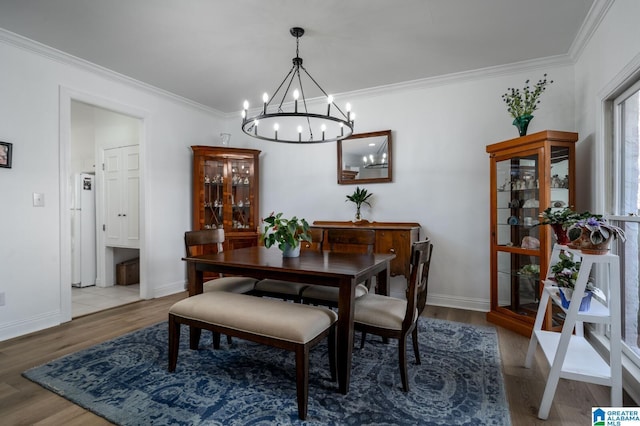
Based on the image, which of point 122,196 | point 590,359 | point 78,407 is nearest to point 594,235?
point 590,359

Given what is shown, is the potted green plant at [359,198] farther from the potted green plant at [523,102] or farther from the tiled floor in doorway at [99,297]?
the tiled floor in doorway at [99,297]

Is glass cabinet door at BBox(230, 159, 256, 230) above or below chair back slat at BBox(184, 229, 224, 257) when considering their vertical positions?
above

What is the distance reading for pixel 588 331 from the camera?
2750 millimetres

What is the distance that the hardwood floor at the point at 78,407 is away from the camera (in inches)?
69.8

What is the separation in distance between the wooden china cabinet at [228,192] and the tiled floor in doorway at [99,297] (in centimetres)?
124

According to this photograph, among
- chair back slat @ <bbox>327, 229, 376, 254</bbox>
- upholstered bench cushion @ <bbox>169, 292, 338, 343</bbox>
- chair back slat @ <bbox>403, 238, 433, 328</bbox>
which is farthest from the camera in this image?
chair back slat @ <bbox>327, 229, 376, 254</bbox>

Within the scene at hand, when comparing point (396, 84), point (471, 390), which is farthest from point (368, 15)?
point (471, 390)

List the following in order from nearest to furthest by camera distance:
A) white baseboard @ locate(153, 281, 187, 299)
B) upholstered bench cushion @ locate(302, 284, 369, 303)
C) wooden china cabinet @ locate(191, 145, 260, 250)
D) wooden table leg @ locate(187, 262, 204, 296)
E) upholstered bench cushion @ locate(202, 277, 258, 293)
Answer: wooden table leg @ locate(187, 262, 204, 296), upholstered bench cushion @ locate(302, 284, 369, 303), upholstered bench cushion @ locate(202, 277, 258, 293), white baseboard @ locate(153, 281, 187, 299), wooden china cabinet @ locate(191, 145, 260, 250)

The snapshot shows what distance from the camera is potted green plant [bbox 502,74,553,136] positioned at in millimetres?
3051

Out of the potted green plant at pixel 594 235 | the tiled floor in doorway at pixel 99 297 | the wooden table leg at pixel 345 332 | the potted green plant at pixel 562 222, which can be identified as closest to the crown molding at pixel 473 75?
the potted green plant at pixel 562 222

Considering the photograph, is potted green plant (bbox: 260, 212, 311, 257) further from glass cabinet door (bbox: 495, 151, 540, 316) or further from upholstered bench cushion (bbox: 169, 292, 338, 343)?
glass cabinet door (bbox: 495, 151, 540, 316)

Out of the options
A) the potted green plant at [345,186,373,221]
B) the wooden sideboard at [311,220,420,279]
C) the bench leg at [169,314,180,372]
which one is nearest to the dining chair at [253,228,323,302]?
the bench leg at [169,314,180,372]

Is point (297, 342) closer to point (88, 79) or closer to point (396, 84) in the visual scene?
point (396, 84)

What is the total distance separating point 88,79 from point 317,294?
334cm
